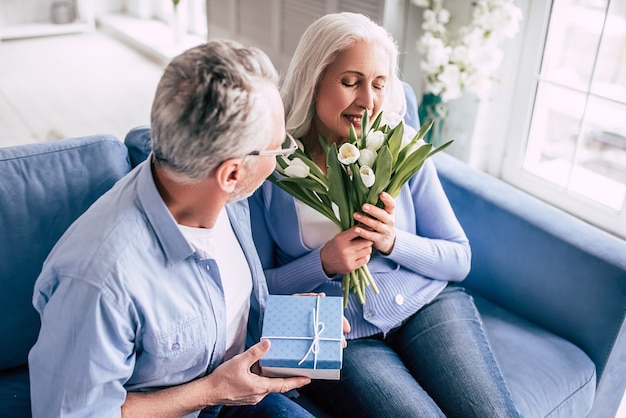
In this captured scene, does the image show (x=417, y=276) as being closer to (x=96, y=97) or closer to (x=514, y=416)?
(x=514, y=416)

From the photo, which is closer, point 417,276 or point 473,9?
point 417,276

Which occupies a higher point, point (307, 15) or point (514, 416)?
point (307, 15)

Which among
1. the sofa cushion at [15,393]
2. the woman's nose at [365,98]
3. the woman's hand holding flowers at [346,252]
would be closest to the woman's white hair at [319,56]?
the woman's nose at [365,98]

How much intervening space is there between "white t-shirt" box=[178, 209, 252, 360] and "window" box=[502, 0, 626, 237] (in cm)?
147

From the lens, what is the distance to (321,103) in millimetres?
1579

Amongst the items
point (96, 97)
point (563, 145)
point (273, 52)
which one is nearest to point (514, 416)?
point (563, 145)

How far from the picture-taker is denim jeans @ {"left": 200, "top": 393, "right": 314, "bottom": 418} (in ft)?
4.28

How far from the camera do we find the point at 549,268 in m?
1.74

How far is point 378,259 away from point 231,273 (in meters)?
0.46

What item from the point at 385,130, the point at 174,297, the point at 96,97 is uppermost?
the point at 385,130

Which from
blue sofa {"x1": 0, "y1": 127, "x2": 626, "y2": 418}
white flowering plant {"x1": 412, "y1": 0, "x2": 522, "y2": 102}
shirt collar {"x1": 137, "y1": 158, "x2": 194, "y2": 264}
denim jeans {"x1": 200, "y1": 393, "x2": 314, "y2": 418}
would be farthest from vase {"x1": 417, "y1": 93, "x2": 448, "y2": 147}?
shirt collar {"x1": 137, "y1": 158, "x2": 194, "y2": 264}

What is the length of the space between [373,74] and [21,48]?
5.24m

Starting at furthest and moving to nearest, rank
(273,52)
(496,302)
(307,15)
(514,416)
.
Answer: (273,52), (307,15), (496,302), (514,416)

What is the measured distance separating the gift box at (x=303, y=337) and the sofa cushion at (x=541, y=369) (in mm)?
565
